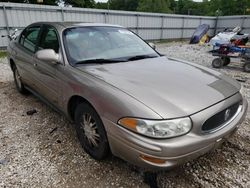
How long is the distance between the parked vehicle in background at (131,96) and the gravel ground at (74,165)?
23 centimetres

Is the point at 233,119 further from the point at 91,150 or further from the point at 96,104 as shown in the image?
the point at 91,150

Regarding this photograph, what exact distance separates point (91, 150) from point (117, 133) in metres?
0.74

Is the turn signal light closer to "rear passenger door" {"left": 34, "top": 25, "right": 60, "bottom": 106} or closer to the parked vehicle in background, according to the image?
the parked vehicle in background

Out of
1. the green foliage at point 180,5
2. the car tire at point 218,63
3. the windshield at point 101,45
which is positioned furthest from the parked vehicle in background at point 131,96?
the green foliage at point 180,5

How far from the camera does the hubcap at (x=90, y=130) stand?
2428 millimetres

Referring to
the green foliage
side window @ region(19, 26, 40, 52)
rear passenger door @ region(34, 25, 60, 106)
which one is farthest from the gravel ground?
the green foliage

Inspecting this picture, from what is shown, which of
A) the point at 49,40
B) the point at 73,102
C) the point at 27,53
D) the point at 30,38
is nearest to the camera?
the point at 73,102

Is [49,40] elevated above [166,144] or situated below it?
above

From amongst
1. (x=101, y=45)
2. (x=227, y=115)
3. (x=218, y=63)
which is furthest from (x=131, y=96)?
(x=218, y=63)

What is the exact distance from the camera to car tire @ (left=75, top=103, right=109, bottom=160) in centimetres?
229

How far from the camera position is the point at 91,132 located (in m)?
2.49

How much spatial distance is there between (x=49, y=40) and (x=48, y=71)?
1.73 feet

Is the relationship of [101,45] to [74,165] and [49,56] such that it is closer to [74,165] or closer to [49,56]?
[49,56]

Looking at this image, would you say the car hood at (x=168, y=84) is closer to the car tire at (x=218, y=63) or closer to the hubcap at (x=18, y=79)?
the hubcap at (x=18, y=79)
